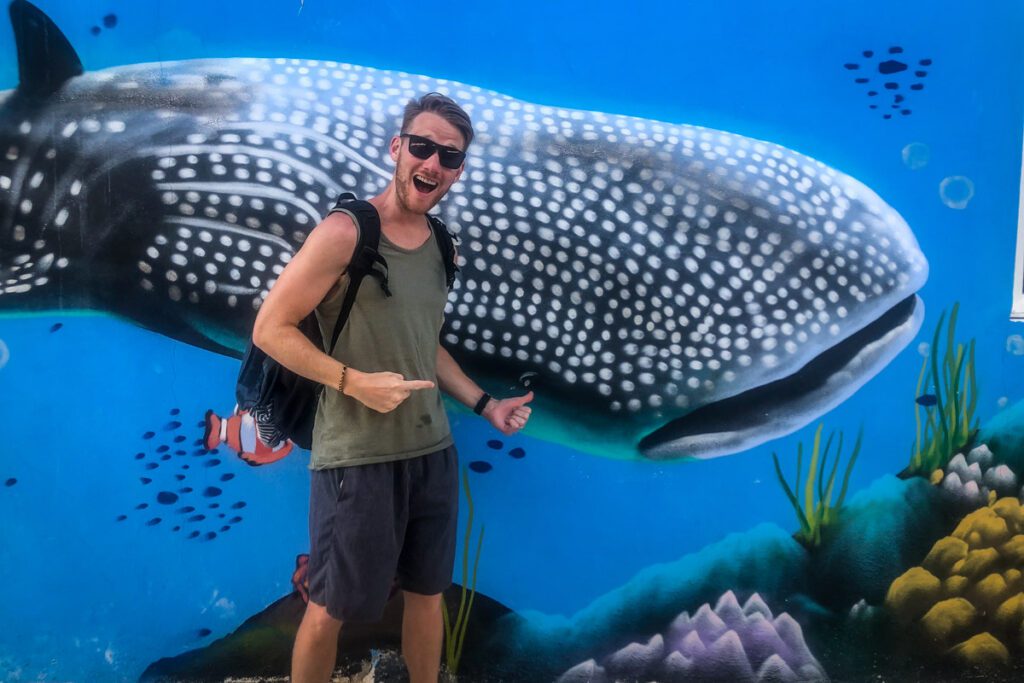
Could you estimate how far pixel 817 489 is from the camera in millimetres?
2635

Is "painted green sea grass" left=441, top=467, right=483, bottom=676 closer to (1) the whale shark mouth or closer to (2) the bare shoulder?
(1) the whale shark mouth

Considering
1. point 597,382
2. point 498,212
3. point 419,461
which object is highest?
point 498,212

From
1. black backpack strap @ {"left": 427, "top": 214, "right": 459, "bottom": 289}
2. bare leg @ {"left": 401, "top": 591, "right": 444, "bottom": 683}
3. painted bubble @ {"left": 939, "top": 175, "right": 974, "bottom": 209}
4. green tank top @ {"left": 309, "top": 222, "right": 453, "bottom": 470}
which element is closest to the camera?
green tank top @ {"left": 309, "top": 222, "right": 453, "bottom": 470}

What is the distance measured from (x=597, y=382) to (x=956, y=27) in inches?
62.4

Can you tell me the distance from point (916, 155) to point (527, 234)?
126 cm

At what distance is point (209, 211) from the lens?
246 centimetres

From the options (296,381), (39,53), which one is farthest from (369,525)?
(39,53)

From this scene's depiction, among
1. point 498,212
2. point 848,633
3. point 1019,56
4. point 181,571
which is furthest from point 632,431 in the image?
point 1019,56

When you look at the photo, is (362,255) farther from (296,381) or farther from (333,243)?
(296,381)

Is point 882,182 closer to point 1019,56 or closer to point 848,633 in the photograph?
point 1019,56

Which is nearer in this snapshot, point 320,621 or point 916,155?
point 320,621

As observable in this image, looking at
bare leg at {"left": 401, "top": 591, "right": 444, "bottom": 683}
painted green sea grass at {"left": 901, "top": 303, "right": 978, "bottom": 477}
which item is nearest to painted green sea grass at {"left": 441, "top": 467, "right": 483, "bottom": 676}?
bare leg at {"left": 401, "top": 591, "right": 444, "bottom": 683}

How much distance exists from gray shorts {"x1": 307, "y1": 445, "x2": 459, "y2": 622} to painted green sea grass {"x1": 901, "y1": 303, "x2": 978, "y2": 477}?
1.60 metres

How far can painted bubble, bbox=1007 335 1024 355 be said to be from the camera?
264 cm
